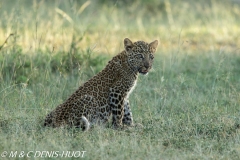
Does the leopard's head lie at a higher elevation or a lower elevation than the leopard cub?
higher

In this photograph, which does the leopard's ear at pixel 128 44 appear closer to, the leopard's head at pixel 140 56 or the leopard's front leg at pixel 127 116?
the leopard's head at pixel 140 56

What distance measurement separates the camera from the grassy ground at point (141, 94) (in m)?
7.53

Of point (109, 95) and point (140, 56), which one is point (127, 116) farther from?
point (140, 56)

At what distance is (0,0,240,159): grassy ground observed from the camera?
753 cm

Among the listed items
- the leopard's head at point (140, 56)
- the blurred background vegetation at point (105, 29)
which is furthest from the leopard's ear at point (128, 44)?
the blurred background vegetation at point (105, 29)

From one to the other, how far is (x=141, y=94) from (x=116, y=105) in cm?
196

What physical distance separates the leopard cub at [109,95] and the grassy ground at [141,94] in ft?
0.96

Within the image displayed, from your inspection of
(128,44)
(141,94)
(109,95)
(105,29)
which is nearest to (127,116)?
(109,95)

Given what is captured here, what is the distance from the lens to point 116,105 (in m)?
8.84

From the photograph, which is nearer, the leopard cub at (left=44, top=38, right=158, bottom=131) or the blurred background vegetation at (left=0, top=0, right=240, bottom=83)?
the leopard cub at (left=44, top=38, right=158, bottom=131)

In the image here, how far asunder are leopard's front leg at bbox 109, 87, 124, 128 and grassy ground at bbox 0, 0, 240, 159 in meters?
0.38

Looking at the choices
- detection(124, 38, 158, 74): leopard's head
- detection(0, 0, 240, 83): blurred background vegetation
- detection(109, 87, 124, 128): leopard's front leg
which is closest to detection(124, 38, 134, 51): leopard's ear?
detection(124, 38, 158, 74): leopard's head

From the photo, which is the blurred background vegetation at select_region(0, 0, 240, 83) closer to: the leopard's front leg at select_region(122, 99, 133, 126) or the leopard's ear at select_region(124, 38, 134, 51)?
the leopard's ear at select_region(124, 38, 134, 51)

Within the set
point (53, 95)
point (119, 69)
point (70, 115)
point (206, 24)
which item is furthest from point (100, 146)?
point (206, 24)
